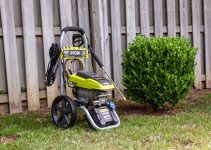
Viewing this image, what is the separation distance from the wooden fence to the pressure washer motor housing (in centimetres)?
102

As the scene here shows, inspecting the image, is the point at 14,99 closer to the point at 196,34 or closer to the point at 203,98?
the point at 203,98

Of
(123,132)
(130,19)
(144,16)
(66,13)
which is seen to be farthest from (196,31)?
(123,132)

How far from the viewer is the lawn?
427cm

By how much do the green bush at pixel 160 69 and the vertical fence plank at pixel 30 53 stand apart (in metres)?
1.46

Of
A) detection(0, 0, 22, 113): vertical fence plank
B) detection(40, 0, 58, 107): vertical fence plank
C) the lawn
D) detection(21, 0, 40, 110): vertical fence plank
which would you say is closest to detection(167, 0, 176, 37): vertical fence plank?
the lawn

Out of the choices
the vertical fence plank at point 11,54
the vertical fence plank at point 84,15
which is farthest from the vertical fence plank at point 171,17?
the vertical fence plank at point 11,54

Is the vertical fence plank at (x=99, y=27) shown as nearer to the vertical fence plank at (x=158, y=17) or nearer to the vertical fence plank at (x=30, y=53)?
the vertical fence plank at (x=30, y=53)

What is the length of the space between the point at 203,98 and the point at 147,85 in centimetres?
187

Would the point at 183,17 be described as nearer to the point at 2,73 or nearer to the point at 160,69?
the point at 160,69

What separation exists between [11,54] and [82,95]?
Result: 1513 mm

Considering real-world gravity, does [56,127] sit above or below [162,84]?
below

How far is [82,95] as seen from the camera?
5.12 m

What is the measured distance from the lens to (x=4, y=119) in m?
5.61

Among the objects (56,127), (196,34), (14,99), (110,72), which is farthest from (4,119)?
(196,34)
